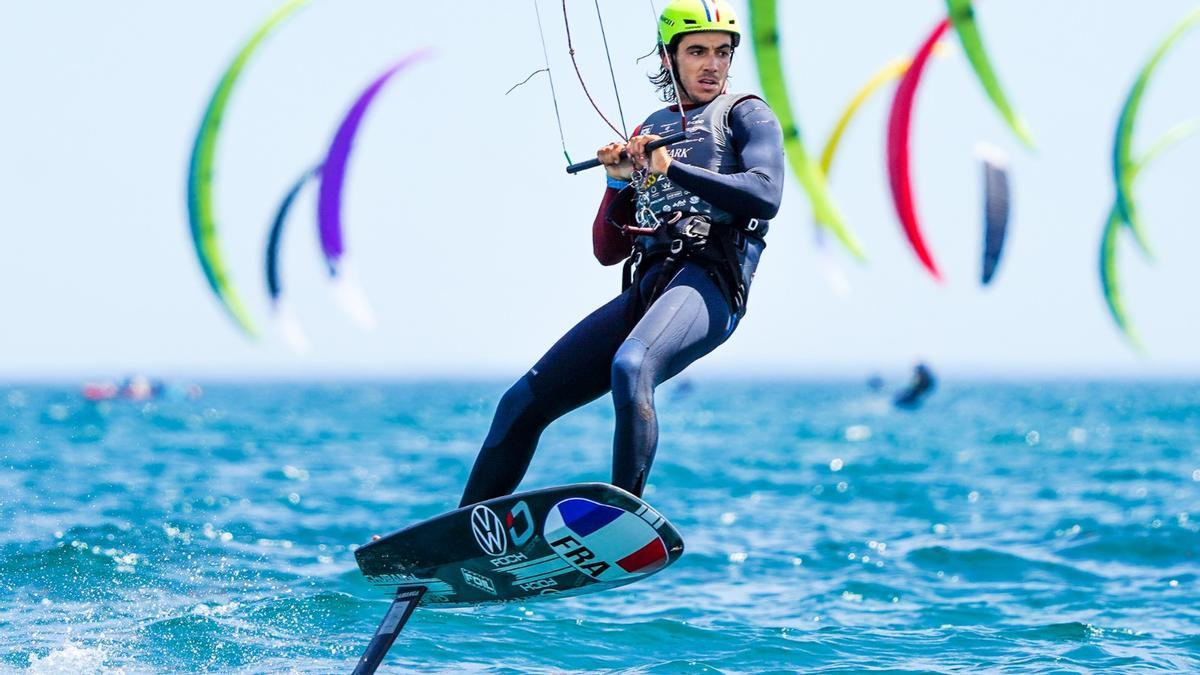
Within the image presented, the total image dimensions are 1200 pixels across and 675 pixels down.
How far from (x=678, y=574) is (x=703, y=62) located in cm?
550

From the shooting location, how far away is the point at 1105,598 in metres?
8.98

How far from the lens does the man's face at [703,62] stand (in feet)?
16.8

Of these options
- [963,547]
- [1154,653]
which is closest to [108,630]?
[1154,653]

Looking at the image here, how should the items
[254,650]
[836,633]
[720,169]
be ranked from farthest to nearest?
[836,633] → [254,650] → [720,169]

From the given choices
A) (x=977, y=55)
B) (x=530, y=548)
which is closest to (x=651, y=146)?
(x=530, y=548)

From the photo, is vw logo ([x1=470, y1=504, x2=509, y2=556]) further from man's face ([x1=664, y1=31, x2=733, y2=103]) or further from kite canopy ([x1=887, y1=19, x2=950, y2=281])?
kite canopy ([x1=887, y1=19, x2=950, y2=281])

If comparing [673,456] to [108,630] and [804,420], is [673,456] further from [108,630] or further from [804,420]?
[804,420]

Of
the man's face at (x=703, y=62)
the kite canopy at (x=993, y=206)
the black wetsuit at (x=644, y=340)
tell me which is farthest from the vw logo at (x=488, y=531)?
the kite canopy at (x=993, y=206)

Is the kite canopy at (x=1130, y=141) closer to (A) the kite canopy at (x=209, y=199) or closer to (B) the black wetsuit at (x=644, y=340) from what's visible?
(A) the kite canopy at (x=209, y=199)

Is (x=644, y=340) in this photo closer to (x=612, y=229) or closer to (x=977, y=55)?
(x=612, y=229)

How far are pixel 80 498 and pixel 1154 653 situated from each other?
10.8 meters

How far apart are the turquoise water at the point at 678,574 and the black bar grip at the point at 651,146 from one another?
104 inches

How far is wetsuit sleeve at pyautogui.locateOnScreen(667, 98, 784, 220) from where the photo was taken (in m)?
4.65

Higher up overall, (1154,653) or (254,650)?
(1154,653)
